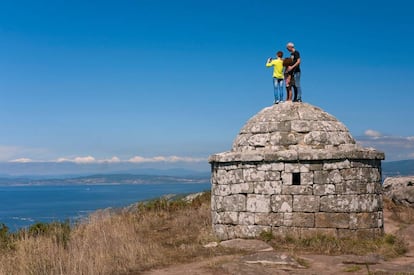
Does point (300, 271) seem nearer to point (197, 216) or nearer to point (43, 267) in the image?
point (43, 267)

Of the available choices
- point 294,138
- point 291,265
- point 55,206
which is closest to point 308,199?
point 294,138

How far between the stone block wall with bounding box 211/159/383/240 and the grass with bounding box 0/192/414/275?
1.09 ft

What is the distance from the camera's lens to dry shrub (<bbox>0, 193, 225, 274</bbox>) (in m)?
7.77

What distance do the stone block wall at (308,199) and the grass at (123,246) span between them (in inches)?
13.1

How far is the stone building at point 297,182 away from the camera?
10.5 metres

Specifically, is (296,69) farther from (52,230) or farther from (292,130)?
(52,230)

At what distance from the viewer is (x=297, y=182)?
10.7 meters

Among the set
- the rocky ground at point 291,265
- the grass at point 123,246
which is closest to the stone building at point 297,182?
the grass at point 123,246

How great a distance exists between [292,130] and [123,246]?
4.74 metres

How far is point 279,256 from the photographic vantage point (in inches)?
327

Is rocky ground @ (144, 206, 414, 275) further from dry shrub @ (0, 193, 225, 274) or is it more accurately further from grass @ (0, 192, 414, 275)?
dry shrub @ (0, 193, 225, 274)

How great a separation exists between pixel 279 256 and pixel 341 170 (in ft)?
10.5

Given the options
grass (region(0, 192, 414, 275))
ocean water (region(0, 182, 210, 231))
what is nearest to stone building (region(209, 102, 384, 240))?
grass (region(0, 192, 414, 275))

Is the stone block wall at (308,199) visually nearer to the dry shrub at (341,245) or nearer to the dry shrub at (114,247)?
the dry shrub at (341,245)
